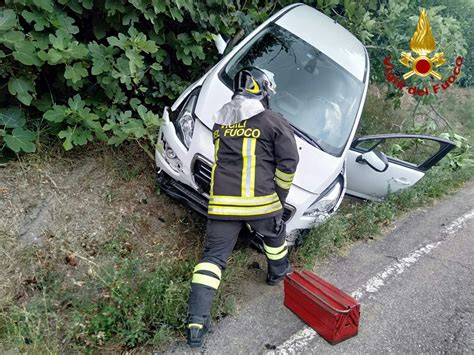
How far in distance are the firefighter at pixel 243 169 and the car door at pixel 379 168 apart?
170 cm

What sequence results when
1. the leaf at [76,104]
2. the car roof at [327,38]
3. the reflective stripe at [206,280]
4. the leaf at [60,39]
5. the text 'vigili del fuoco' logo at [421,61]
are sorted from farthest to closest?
the text 'vigili del fuoco' logo at [421,61]
the car roof at [327,38]
the leaf at [76,104]
the leaf at [60,39]
the reflective stripe at [206,280]

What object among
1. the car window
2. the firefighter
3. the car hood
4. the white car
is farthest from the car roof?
the car window

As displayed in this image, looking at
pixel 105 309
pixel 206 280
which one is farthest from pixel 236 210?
pixel 105 309

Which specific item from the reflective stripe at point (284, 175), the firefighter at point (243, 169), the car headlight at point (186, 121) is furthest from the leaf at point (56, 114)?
the reflective stripe at point (284, 175)

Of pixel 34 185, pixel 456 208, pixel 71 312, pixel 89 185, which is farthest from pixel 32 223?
pixel 456 208

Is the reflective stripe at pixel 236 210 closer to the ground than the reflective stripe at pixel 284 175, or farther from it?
closer to the ground

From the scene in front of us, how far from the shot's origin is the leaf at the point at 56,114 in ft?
11.3

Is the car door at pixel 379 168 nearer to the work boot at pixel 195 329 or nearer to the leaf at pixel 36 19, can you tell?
the work boot at pixel 195 329

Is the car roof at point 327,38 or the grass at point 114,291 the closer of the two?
the grass at point 114,291

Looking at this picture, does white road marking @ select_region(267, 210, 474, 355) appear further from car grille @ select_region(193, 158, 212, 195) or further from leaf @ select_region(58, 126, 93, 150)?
leaf @ select_region(58, 126, 93, 150)

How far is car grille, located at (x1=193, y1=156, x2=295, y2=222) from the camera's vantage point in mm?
3301

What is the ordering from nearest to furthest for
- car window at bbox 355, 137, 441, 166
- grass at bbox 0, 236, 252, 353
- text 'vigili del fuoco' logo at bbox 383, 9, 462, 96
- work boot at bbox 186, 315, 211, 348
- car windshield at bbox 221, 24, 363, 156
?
grass at bbox 0, 236, 252, 353 < work boot at bbox 186, 315, 211, 348 < car windshield at bbox 221, 24, 363, 156 < car window at bbox 355, 137, 441, 166 < text 'vigili del fuoco' logo at bbox 383, 9, 462, 96

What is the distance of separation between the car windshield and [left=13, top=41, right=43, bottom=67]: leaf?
5.19ft

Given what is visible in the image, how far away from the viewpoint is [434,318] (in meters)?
3.36
